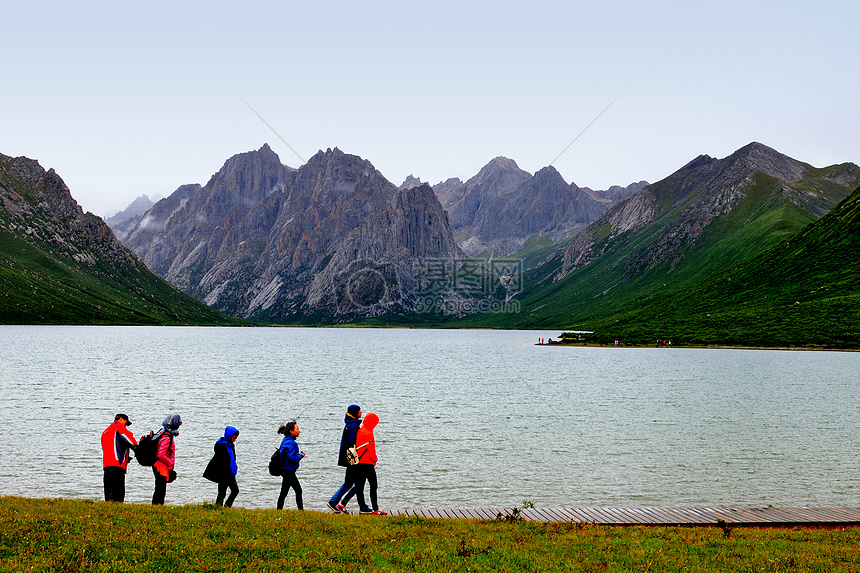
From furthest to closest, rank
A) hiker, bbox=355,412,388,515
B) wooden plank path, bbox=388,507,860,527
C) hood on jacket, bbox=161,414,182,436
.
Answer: hiker, bbox=355,412,388,515 < wooden plank path, bbox=388,507,860,527 < hood on jacket, bbox=161,414,182,436

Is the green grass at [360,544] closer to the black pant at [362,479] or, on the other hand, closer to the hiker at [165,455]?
the hiker at [165,455]

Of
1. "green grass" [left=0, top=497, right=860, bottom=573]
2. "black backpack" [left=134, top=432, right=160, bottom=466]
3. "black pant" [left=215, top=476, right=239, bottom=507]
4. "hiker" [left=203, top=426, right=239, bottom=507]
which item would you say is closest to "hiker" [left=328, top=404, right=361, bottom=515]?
"green grass" [left=0, top=497, right=860, bottom=573]

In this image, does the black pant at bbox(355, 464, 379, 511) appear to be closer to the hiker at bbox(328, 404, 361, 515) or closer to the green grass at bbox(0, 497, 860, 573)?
the hiker at bbox(328, 404, 361, 515)

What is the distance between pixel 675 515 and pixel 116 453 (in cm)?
2397

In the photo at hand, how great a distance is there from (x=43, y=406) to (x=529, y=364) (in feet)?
320

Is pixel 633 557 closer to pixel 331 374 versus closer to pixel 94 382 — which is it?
pixel 94 382

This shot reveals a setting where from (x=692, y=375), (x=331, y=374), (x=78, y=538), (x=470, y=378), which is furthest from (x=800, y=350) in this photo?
(x=78, y=538)

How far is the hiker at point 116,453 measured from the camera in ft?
79.1

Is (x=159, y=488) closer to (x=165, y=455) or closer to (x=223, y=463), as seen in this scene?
(x=165, y=455)

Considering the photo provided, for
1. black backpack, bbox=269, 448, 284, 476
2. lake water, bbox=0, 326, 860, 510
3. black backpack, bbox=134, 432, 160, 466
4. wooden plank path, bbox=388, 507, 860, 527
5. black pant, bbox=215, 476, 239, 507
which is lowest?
lake water, bbox=0, 326, 860, 510

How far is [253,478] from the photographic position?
112 feet

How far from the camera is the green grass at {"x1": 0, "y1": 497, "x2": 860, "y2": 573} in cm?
1630

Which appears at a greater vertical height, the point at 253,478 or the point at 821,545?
the point at 821,545

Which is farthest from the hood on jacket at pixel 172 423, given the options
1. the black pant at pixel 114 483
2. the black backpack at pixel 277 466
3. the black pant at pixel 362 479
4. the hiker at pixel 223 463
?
the black pant at pixel 362 479
